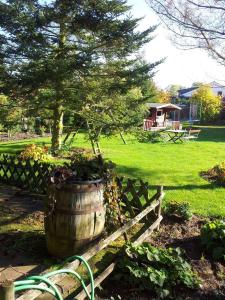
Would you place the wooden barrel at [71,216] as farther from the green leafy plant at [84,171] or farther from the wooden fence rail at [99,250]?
the wooden fence rail at [99,250]

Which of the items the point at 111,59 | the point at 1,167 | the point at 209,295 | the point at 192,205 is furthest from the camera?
the point at 111,59

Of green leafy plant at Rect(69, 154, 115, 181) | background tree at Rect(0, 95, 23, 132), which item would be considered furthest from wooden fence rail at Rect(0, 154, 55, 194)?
background tree at Rect(0, 95, 23, 132)

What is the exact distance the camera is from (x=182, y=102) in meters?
68.9

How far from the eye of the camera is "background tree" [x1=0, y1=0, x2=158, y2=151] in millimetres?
13672

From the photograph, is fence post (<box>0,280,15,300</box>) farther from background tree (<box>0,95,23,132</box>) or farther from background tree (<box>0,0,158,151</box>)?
background tree (<box>0,95,23,132</box>)

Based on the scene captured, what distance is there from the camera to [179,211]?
749cm

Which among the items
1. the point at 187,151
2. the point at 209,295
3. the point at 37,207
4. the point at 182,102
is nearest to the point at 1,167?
the point at 37,207

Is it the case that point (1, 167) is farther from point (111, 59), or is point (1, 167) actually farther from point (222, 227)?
point (111, 59)

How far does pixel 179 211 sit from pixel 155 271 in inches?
118

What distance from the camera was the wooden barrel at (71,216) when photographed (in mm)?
5211

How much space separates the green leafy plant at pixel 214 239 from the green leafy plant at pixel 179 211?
1.32 metres

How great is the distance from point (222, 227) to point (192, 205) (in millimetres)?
2920

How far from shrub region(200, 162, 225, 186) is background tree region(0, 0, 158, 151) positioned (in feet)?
17.4

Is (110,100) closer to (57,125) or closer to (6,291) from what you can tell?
(57,125)
